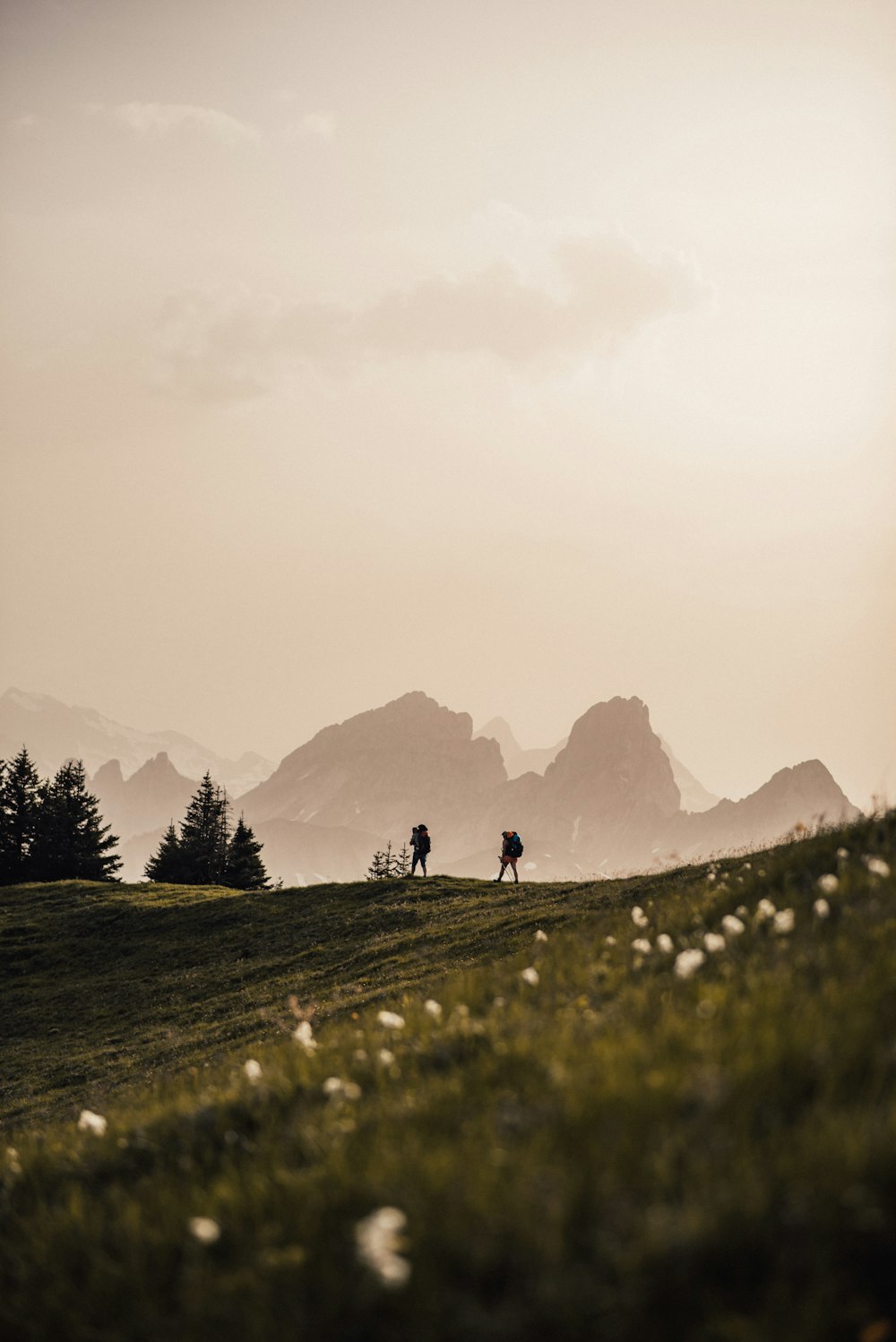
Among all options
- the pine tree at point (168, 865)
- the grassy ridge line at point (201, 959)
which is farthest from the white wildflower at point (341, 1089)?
the pine tree at point (168, 865)

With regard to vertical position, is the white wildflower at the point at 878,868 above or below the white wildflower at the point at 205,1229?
above

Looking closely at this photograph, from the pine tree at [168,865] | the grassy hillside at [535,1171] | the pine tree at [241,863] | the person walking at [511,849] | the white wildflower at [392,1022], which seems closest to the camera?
the grassy hillside at [535,1171]

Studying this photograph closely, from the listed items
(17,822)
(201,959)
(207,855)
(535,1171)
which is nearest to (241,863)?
(207,855)

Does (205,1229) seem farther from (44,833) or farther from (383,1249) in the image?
(44,833)

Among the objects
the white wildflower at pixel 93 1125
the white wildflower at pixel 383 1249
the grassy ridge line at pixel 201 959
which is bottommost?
the grassy ridge line at pixel 201 959

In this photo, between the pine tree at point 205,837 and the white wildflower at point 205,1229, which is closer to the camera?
the white wildflower at point 205,1229

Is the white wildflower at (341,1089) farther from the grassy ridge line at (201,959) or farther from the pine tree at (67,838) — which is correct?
the pine tree at (67,838)

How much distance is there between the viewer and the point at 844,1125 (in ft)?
12.0

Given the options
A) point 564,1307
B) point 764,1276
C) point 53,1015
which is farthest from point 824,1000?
point 53,1015

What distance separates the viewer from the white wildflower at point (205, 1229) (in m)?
3.89

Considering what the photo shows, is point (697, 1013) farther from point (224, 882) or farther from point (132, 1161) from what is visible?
point (224, 882)

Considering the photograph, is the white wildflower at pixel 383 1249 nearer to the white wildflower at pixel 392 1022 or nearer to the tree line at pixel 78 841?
the white wildflower at pixel 392 1022

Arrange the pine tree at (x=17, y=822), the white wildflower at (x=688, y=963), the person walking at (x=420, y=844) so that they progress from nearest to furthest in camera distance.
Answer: the white wildflower at (x=688, y=963)
the person walking at (x=420, y=844)
the pine tree at (x=17, y=822)

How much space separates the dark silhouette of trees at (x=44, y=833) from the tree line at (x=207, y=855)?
19.1ft
